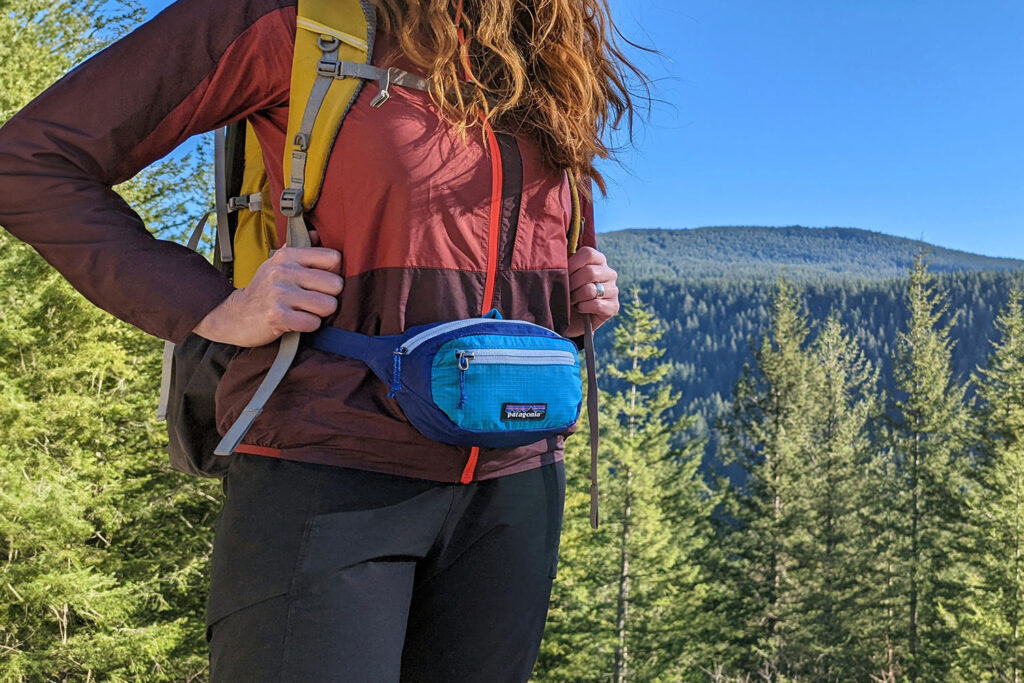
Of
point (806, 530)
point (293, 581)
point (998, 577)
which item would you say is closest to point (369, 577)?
point (293, 581)

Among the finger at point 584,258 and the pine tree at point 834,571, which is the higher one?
the finger at point 584,258

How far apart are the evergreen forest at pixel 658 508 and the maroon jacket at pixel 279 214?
10.1 metres

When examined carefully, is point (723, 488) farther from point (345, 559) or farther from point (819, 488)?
point (345, 559)

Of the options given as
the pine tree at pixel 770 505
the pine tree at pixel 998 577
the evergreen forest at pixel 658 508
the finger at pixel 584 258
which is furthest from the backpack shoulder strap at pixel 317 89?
the pine tree at pixel 770 505

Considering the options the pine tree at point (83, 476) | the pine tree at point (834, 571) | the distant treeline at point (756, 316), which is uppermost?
the distant treeline at point (756, 316)

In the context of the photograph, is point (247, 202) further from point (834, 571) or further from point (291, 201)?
point (834, 571)

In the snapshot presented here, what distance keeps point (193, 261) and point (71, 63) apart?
13261 mm

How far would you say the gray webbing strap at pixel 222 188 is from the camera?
→ 4.15ft

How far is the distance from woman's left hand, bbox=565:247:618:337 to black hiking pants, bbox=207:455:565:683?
0.33 meters

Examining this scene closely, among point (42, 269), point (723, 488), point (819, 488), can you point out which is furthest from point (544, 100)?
point (723, 488)

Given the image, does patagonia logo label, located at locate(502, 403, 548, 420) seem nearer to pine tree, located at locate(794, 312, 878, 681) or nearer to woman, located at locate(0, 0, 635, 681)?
woman, located at locate(0, 0, 635, 681)

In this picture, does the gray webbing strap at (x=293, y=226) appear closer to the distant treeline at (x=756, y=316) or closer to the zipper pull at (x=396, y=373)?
the zipper pull at (x=396, y=373)

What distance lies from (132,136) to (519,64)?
0.51 metres

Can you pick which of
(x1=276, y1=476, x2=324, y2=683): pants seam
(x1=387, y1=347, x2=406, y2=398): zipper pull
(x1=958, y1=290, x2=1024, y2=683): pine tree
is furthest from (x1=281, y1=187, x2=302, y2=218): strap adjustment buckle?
(x1=958, y1=290, x2=1024, y2=683): pine tree
